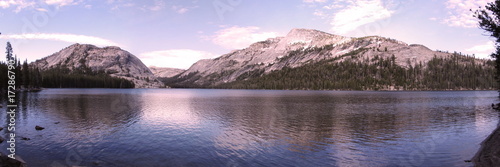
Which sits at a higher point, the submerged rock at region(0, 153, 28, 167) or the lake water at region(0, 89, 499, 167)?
the submerged rock at region(0, 153, 28, 167)

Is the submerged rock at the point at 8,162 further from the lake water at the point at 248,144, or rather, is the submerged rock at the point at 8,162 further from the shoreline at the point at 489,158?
the shoreline at the point at 489,158

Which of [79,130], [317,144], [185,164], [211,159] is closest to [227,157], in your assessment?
[211,159]

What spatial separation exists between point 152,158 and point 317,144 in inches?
706

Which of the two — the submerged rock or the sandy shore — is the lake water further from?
the submerged rock

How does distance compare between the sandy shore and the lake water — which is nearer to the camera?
the sandy shore

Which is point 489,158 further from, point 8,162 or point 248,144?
point 8,162

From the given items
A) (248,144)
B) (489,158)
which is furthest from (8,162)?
(489,158)

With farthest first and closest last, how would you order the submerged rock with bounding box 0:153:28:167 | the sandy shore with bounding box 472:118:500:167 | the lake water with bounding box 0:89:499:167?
1. the lake water with bounding box 0:89:499:167
2. the sandy shore with bounding box 472:118:500:167
3. the submerged rock with bounding box 0:153:28:167

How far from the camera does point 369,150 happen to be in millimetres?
27781

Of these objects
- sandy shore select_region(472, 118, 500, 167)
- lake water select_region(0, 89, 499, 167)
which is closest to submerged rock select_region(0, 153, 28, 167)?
lake water select_region(0, 89, 499, 167)

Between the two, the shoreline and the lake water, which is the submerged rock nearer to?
the lake water

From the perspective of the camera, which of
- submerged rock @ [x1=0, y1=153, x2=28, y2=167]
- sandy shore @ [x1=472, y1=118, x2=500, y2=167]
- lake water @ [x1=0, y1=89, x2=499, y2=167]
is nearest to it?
submerged rock @ [x1=0, y1=153, x2=28, y2=167]

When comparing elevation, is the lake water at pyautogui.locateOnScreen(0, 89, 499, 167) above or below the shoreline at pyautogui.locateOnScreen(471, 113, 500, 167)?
below

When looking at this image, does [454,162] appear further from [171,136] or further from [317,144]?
[171,136]
